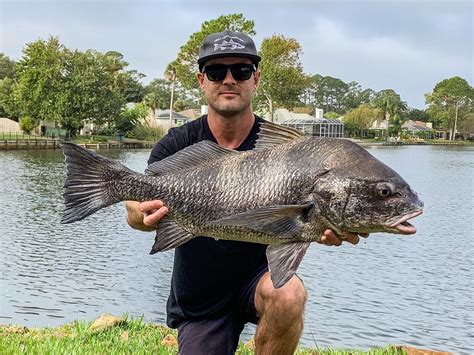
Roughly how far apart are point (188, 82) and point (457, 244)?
47281mm

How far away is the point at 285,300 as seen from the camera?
3797 mm

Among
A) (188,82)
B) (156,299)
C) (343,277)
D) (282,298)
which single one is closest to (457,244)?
(343,277)

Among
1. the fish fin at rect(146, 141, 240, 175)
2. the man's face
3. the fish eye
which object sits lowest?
the fish eye

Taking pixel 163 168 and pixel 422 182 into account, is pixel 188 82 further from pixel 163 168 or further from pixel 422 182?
pixel 163 168

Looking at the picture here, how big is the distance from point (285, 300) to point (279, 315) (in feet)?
0.35

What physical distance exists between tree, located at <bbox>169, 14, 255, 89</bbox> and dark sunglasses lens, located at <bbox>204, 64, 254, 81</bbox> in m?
48.9

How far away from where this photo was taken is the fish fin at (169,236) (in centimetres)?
348

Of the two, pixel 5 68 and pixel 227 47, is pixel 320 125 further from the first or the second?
pixel 227 47

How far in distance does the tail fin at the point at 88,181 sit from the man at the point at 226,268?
263 millimetres

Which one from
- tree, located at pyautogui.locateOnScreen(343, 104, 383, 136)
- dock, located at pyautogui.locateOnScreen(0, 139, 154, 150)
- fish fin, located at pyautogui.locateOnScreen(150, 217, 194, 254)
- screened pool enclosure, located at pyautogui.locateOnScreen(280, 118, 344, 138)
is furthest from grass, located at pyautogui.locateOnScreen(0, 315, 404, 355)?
tree, located at pyautogui.locateOnScreen(343, 104, 383, 136)

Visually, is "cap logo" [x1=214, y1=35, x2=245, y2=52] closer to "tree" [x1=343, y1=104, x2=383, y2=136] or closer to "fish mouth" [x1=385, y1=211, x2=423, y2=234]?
"fish mouth" [x1=385, y1=211, x2=423, y2=234]

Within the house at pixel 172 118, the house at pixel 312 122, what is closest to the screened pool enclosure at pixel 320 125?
the house at pixel 312 122

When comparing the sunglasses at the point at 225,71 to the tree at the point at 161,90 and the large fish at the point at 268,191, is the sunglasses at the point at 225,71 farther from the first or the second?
the tree at the point at 161,90

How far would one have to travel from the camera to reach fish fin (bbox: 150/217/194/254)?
3482 millimetres
